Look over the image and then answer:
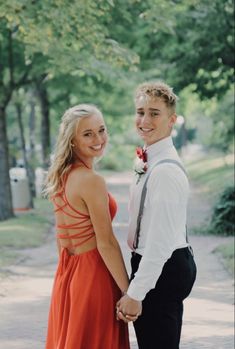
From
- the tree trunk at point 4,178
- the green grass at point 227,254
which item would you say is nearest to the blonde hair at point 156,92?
the green grass at point 227,254

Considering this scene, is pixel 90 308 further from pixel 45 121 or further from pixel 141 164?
pixel 45 121

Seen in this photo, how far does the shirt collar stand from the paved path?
3.55m

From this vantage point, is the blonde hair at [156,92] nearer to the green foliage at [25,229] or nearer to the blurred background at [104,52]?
the blurred background at [104,52]

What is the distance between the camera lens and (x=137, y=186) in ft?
13.3

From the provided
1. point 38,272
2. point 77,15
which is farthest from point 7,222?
point 77,15

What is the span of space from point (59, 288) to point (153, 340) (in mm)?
556

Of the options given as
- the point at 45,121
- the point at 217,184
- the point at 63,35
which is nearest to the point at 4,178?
the point at 63,35

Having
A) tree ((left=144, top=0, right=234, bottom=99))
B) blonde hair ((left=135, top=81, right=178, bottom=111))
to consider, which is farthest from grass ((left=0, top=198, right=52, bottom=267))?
blonde hair ((left=135, top=81, right=178, bottom=111))

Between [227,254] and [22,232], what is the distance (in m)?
4.67

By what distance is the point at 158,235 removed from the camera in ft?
12.5

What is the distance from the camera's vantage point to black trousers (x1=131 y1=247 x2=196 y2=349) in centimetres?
397

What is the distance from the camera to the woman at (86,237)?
400 centimetres

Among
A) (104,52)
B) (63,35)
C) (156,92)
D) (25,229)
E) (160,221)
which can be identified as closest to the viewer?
(160,221)

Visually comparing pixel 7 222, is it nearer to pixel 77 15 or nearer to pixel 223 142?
pixel 77 15
